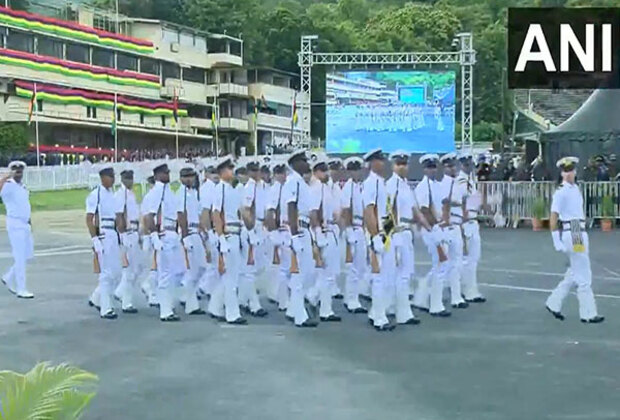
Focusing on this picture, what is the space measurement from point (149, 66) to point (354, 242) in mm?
68910

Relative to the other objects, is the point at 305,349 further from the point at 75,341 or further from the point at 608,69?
the point at 608,69

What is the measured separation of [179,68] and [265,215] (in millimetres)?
71375

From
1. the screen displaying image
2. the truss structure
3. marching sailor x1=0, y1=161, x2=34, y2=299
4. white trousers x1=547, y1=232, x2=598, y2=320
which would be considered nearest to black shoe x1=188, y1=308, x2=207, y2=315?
marching sailor x1=0, y1=161, x2=34, y2=299

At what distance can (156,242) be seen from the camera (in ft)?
43.9

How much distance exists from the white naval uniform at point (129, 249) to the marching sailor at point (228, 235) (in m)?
1.45

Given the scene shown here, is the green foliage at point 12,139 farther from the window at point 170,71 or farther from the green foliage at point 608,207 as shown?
the green foliage at point 608,207

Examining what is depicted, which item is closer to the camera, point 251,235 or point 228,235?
point 228,235

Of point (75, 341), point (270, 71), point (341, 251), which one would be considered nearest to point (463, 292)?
point (341, 251)

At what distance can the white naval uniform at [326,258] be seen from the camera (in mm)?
12875

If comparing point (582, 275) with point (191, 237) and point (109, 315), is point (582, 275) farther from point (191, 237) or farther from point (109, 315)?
point (109, 315)

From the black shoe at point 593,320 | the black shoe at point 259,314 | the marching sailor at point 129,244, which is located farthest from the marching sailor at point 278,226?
the black shoe at point 593,320

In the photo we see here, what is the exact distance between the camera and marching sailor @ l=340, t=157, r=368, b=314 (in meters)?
13.4

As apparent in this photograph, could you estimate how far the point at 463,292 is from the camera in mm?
15016

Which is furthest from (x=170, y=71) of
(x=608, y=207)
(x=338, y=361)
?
(x=338, y=361)
